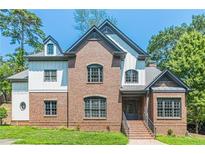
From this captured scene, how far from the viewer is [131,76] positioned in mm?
22734

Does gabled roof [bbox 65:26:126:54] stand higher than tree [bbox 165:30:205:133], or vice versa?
gabled roof [bbox 65:26:126:54]

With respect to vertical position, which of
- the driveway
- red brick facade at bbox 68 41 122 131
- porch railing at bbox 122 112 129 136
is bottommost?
the driveway

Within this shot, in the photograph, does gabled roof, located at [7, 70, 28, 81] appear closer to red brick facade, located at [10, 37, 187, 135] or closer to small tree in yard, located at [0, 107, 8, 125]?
red brick facade, located at [10, 37, 187, 135]

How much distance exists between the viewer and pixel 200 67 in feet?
68.8

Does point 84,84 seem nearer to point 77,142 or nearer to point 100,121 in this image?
point 100,121

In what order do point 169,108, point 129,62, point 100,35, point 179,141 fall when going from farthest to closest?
1. point 129,62
2. point 100,35
3. point 169,108
4. point 179,141

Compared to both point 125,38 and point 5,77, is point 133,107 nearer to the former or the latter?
point 125,38

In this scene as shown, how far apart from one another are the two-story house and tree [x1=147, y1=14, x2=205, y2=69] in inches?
30.6

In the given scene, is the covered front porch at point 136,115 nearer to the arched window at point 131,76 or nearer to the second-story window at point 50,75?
the arched window at point 131,76

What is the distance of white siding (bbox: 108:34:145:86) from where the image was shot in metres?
22.5

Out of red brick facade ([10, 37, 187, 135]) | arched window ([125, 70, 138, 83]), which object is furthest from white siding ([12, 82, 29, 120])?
arched window ([125, 70, 138, 83])

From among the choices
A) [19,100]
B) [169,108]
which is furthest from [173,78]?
[19,100]

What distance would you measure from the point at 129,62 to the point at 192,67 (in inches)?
131
